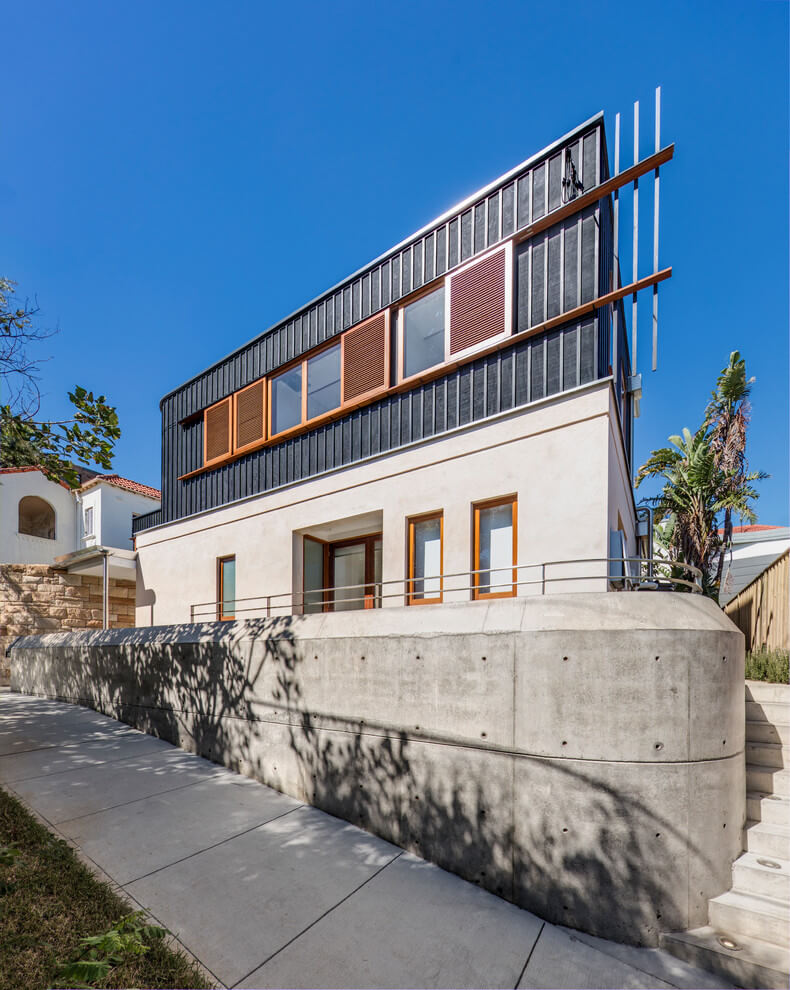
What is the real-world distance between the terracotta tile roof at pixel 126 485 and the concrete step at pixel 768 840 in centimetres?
2228

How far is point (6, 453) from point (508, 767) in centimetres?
608

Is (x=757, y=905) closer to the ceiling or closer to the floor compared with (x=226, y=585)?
closer to the floor

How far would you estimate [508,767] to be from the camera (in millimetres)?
4820

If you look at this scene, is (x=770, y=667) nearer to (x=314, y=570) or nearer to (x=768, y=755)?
(x=768, y=755)

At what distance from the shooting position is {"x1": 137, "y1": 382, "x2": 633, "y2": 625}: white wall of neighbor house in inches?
277

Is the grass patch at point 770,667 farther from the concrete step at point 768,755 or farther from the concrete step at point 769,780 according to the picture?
the concrete step at point 769,780

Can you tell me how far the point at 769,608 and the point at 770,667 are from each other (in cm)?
180

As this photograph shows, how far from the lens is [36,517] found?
23.2 m

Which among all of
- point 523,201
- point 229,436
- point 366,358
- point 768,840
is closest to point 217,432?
point 229,436

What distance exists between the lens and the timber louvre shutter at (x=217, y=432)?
1253 centimetres

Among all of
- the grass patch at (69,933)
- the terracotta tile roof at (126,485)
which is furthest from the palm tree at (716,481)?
the terracotta tile roof at (126,485)

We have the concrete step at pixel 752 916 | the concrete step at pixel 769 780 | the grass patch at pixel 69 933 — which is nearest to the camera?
the grass patch at pixel 69 933

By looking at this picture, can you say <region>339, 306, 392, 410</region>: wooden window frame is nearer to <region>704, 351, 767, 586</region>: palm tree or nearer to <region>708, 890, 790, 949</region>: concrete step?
<region>708, 890, 790, 949</region>: concrete step

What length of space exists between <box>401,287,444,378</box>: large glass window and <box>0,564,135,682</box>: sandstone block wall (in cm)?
1356
